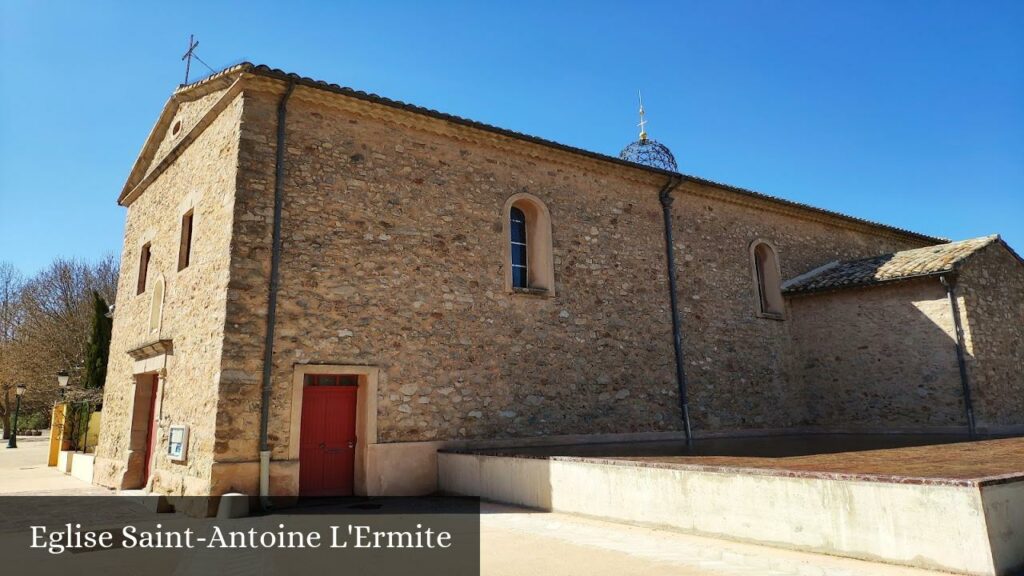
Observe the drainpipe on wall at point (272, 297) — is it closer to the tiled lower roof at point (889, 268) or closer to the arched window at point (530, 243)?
the arched window at point (530, 243)

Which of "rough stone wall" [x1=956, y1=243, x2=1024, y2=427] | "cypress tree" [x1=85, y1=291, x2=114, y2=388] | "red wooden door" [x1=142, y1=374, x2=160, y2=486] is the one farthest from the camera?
"cypress tree" [x1=85, y1=291, x2=114, y2=388]

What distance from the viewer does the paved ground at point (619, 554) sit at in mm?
5039

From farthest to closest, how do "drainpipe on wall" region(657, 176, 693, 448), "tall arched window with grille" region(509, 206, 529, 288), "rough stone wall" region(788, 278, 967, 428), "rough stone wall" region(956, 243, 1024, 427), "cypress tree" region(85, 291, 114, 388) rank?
"cypress tree" region(85, 291, 114, 388) < "rough stone wall" region(788, 278, 967, 428) < "rough stone wall" region(956, 243, 1024, 427) < "drainpipe on wall" region(657, 176, 693, 448) < "tall arched window with grille" region(509, 206, 529, 288)

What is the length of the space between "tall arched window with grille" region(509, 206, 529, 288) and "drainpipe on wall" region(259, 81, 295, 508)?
4.36m

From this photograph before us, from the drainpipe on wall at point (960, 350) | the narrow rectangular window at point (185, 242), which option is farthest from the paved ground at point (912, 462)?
the narrow rectangular window at point (185, 242)

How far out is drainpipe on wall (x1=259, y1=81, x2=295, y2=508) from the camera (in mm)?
8516

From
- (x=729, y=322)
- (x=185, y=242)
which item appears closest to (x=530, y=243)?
(x=729, y=322)

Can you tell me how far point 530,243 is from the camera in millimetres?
12242

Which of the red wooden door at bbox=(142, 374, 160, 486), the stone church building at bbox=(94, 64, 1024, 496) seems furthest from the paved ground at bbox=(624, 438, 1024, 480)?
the red wooden door at bbox=(142, 374, 160, 486)

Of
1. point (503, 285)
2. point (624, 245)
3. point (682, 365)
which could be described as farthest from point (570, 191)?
point (682, 365)

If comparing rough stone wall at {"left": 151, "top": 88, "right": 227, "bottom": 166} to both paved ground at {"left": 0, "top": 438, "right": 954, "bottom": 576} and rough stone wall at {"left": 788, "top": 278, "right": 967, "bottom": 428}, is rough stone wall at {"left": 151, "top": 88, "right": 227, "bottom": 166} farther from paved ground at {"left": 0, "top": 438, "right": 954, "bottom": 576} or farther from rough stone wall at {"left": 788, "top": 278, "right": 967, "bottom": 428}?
rough stone wall at {"left": 788, "top": 278, "right": 967, "bottom": 428}

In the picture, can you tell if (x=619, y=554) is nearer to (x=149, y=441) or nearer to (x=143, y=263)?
(x=149, y=441)

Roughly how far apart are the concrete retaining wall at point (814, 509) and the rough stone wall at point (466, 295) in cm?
307

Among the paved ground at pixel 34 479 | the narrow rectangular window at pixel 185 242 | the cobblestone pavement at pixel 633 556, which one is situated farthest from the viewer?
the paved ground at pixel 34 479
